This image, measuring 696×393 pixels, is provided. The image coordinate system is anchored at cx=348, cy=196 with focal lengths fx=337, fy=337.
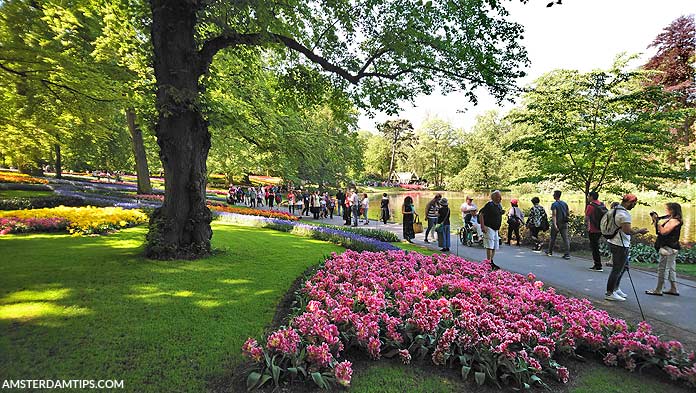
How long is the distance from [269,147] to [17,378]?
9105 millimetres

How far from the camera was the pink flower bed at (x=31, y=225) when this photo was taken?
349 inches

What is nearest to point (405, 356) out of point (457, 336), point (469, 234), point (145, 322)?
point (457, 336)

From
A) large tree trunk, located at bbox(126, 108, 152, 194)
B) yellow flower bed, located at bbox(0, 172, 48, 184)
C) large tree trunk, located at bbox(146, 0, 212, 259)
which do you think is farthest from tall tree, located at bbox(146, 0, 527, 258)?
yellow flower bed, located at bbox(0, 172, 48, 184)

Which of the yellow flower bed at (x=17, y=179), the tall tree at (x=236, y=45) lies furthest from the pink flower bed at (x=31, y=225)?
the yellow flower bed at (x=17, y=179)

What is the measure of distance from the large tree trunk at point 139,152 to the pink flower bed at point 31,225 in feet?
39.1

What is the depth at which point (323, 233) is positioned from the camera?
37.0 feet

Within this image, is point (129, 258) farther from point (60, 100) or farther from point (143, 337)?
point (60, 100)

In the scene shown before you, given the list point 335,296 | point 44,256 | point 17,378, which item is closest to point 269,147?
point 44,256

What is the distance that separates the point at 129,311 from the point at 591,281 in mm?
8870

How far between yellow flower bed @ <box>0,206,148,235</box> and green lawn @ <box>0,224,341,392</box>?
66.4 inches

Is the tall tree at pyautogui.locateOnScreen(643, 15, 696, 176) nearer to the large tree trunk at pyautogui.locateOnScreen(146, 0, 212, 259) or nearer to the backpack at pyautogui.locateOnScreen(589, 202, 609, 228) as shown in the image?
the backpack at pyautogui.locateOnScreen(589, 202, 609, 228)

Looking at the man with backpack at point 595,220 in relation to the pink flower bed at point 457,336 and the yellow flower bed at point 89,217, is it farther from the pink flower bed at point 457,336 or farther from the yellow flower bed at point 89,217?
the yellow flower bed at point 89,217

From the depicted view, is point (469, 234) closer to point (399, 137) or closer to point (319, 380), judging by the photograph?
point (319, 380)

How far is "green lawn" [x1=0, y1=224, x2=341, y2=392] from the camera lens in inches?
130
